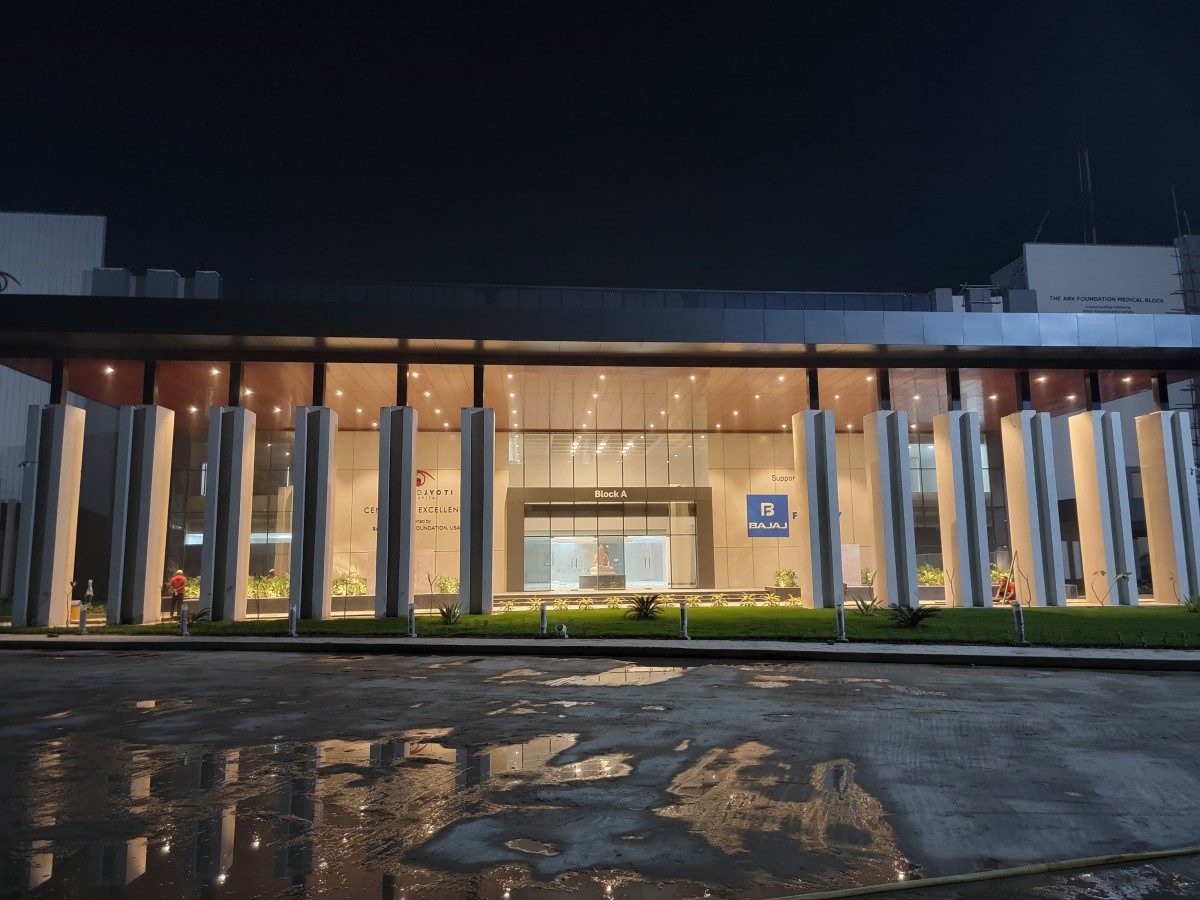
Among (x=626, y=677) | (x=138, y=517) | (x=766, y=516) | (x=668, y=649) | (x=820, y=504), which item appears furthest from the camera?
(x=766, y=516)

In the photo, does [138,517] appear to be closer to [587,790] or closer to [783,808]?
[587,790]

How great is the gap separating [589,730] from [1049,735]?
193 inches

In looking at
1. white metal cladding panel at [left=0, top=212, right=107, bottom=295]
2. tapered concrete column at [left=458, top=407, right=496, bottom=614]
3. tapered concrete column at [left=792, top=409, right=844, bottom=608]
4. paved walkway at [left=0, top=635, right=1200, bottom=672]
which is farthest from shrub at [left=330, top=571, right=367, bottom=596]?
white metal cladding panel at [left=0, top=212, right=107, bottom=295]

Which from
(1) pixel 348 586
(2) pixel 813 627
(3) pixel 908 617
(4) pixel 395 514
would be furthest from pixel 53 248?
(3) pixel 908 617

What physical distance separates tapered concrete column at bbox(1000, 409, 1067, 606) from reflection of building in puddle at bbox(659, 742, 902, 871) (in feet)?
77.5

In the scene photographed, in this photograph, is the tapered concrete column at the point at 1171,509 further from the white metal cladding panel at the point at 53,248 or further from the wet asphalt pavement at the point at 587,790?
the white metal cladding panel at the point at 53,248

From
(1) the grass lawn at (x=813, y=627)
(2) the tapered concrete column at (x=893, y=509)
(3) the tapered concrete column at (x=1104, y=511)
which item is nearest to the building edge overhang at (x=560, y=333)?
(2) the tapered concrete column at (x=893, y=509)

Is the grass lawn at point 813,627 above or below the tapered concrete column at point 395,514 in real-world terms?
below

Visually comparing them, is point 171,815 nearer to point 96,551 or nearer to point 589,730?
point 589,730

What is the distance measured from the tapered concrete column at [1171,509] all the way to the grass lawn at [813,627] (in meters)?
2.88

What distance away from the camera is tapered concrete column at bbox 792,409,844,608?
2686 centimetres

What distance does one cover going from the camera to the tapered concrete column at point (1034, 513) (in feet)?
89.9

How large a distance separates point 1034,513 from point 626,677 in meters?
20.3

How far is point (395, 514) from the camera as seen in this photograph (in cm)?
2552
